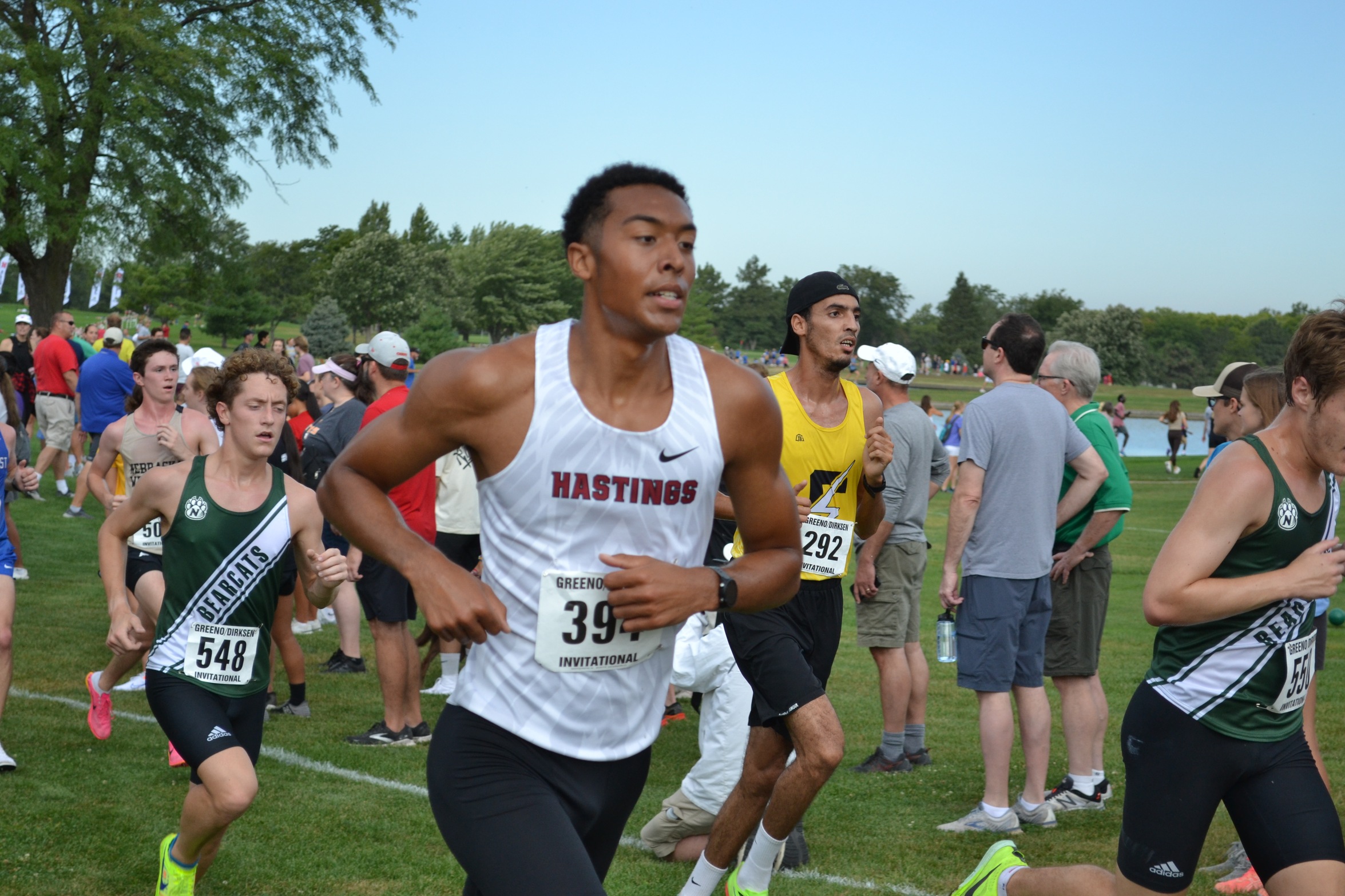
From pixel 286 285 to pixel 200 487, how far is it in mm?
99572

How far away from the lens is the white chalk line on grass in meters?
5.15

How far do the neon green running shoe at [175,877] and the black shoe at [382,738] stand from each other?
280cm

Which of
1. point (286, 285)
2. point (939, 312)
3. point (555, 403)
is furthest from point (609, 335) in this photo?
point (939, 312)

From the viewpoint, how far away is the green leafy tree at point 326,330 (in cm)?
6912

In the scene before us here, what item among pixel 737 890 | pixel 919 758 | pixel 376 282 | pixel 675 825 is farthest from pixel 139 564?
pixel 376 282

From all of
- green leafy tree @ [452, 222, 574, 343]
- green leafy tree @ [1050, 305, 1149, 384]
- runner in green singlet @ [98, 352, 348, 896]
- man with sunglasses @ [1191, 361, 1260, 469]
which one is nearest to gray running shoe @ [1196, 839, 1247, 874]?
man with sunglasses @ [1191, 361, 1260, 469]

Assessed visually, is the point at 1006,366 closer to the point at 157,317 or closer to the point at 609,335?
the point at 609,335

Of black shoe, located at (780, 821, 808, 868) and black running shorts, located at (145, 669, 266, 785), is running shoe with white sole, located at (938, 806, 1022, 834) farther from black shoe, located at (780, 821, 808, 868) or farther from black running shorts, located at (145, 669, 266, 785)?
black running shorts, located at (145, 669, 266, 785)

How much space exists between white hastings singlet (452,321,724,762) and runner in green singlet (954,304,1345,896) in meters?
1.45

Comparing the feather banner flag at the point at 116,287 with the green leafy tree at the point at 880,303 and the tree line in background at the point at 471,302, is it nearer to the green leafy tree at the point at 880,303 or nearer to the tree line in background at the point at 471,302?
the tree line in background at the point at 471,302

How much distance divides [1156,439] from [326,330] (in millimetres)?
46530

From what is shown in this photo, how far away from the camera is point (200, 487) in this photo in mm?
4680

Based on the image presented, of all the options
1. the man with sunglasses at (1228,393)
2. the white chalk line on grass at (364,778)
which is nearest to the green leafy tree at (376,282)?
the white chalk line on grass at (364,778)

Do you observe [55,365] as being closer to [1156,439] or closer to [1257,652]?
[1257,652]
